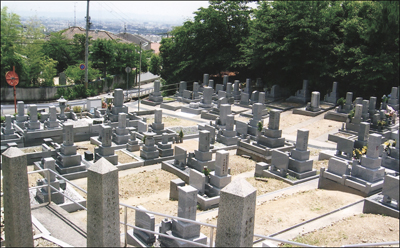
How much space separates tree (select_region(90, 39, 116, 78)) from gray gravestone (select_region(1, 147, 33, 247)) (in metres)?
37.8

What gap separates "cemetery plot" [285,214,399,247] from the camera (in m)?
9.31

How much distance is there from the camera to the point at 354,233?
9.70 metres

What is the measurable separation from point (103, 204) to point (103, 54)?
39.1 metres

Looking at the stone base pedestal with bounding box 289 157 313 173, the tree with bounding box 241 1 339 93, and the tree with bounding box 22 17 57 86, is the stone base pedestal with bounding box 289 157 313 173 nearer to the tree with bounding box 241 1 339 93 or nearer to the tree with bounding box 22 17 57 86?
the tree with bounding box 241 1 339 93

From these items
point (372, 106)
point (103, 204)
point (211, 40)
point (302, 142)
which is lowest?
point (302, 142)

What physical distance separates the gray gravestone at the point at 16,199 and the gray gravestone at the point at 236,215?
10.6ft

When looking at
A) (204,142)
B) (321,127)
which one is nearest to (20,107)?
(204,142)

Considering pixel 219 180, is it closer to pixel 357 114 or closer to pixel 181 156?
pixel 181 156

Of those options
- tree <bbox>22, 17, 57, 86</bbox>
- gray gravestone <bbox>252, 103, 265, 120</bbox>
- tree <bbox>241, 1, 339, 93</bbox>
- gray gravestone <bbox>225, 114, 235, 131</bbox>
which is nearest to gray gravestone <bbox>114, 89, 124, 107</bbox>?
gray gravestone <bbox>225, 114, 235, 131</bbox>

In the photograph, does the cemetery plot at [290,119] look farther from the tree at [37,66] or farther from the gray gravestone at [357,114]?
the tree at [37,66]

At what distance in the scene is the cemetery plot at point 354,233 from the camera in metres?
9.31

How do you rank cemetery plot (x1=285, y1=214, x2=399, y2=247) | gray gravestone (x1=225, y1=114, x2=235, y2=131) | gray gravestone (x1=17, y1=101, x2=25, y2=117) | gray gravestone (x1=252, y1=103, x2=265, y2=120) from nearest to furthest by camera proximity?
cemetery plot (x1=285, y1=214, x2=399, y2=247) < gray gravestone (x1=225, y1=114, x2=235, y2=131) < gray gravestone (x1=17, y1=101, x2=25, y2=117) < gray gravestone (x1=252, y1=103, x2=265, y2=120)

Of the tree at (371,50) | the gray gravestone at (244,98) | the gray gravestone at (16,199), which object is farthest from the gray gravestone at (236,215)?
the tree at (371,50)

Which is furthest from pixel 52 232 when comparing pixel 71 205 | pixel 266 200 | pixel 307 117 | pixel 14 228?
pixel 307 117
